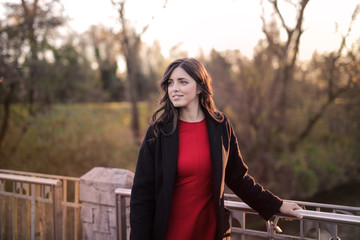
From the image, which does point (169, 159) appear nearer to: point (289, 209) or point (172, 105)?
point (172, 105)

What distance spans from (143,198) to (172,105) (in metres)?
0.58

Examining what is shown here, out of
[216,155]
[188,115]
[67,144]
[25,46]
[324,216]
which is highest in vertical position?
[25,46]

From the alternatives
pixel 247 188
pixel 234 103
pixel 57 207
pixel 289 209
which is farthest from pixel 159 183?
pixel 234 103

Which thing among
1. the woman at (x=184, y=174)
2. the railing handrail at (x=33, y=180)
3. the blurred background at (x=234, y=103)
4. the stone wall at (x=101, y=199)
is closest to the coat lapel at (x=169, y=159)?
the woman at (x=184, y=174)

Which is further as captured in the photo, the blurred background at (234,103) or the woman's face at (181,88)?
the blurred background at (234,103)

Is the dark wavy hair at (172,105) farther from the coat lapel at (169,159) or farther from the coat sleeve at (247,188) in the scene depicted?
the coat sleeve at (247,188)

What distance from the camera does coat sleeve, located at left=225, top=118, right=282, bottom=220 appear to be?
72.7 inches

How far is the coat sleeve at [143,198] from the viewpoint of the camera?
1679mm

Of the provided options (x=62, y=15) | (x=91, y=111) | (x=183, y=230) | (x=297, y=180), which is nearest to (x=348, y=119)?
(x=297, y=180)

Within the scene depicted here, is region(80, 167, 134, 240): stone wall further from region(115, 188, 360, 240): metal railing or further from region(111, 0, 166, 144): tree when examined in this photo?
region(111, 0, 166, 144): tree

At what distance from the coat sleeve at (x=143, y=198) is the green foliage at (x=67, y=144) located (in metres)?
10.2

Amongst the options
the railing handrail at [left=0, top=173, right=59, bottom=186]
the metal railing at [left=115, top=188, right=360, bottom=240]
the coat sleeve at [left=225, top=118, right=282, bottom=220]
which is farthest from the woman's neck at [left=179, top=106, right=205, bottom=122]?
the railing handrail at [left=0, top=173, right=59, bottom=186]

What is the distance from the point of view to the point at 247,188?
190cm

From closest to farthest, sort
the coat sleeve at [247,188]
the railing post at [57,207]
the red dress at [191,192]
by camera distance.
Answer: the red dress at [191,192], the coat sleeve at [247,188], the railing post at [57,207]
